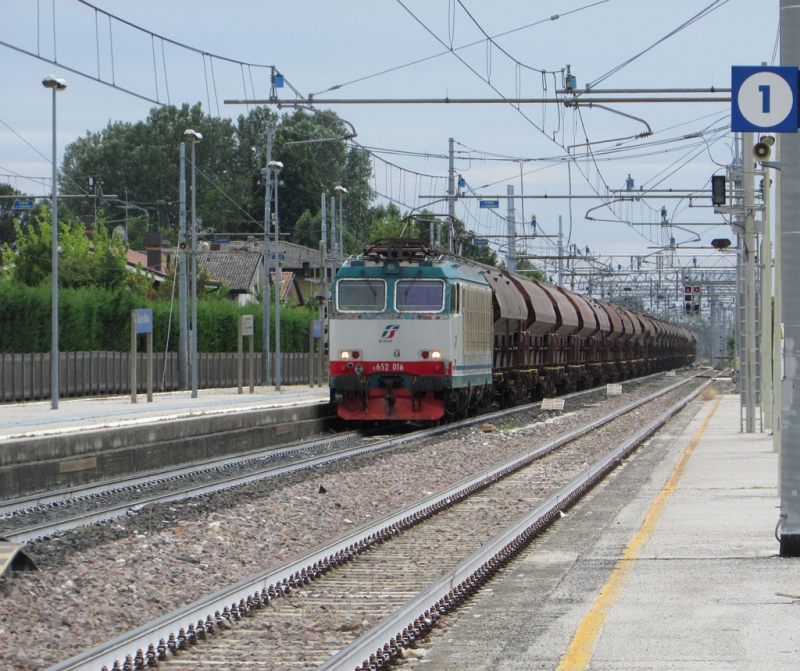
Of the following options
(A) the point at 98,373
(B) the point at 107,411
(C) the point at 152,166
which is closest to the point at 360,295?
(B) the point at 107,411

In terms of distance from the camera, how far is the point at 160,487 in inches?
631

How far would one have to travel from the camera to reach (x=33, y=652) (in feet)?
22.2

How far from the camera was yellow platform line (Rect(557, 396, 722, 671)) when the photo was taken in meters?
6.43

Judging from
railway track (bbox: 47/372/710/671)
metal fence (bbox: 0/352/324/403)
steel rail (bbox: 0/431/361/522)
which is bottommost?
steel rail (bbox: 0/431/361/522)

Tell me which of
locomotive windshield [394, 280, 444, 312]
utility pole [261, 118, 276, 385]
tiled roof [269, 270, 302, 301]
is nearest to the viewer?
locomotive windshield [394, 280, 444, 312]

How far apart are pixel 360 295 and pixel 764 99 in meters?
15.6

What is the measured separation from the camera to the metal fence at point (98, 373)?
3108cm

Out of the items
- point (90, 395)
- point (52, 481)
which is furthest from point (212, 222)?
point (52, 481)

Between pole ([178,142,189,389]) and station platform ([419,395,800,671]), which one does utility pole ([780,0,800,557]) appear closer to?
station platform ([419,395,800,671])

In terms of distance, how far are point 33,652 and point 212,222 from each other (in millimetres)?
96209

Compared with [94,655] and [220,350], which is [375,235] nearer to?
[220,350]

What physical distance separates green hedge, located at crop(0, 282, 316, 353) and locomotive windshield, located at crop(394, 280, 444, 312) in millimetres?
14058

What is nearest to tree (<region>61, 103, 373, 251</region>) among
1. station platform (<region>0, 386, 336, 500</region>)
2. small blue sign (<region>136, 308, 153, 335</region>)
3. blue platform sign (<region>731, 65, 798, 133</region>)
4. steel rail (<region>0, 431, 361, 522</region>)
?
small blue sign (<region>136, 308, 153, 335</region>)

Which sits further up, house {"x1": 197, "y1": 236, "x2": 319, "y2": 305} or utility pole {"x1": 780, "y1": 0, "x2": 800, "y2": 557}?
house {"x1": 197, "y1": 236, "x2": 319, "y2": 305}
